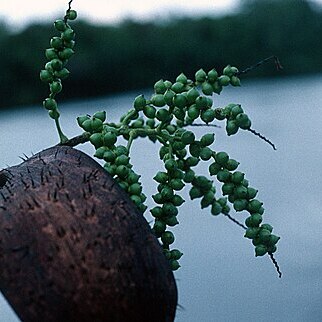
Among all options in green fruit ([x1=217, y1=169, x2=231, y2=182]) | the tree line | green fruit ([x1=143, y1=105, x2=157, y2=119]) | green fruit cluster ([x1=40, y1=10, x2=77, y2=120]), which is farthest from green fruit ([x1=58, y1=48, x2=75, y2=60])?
the tree line

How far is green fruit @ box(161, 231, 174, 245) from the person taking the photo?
72 centimetres

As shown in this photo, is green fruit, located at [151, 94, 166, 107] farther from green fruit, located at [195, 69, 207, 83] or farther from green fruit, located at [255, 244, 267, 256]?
green fruit, located at [255, 244, 267, 256]

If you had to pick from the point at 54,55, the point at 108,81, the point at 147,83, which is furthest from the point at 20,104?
the point at 54,55

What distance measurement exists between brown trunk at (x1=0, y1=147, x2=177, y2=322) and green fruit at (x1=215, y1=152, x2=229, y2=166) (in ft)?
0.33

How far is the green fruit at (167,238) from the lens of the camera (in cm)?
72

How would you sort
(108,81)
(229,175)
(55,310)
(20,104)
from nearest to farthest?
(55,310) → (229,175) → (20,104) → (108,81)

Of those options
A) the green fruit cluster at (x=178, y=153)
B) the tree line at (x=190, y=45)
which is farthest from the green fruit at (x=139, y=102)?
the tree line at (x=190, y=45)

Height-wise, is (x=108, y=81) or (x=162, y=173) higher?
(x=108, y=81)

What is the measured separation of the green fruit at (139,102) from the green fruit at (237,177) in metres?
0.12

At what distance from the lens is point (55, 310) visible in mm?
628

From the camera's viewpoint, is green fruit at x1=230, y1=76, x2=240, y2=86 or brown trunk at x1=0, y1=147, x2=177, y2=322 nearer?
brown trunk at x1=0, y1=147, x2=177, y2=322

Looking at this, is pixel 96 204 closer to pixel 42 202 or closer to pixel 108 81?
pixel 42 202

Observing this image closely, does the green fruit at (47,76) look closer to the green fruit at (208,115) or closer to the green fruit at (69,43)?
the green fruit at (69,43)

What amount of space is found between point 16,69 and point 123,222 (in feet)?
38.4
